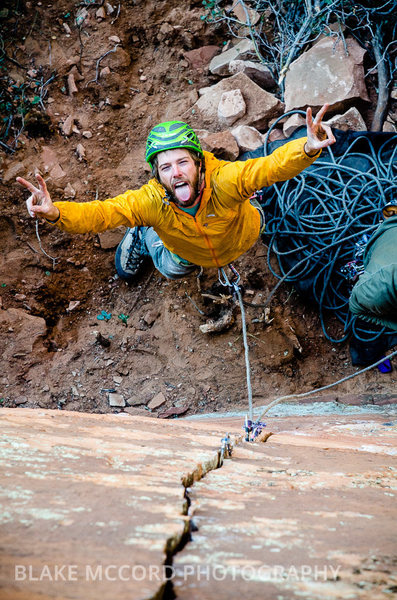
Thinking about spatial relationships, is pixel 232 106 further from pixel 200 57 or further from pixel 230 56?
pixel 200 57

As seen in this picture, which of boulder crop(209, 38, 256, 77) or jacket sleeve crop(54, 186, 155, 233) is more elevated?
boulder crop(209, 38, 256, 77)

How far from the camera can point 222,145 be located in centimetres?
414

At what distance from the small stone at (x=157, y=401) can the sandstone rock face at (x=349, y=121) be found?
2.88m

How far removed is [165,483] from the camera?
1.19m

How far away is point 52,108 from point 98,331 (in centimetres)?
238

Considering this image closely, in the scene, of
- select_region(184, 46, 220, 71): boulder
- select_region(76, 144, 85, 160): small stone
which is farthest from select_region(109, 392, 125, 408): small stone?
select_region(184, 46, 220, 71): boulder

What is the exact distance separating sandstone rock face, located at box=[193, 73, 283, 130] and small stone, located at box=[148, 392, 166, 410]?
271 centimetres

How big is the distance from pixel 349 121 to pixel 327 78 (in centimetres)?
48

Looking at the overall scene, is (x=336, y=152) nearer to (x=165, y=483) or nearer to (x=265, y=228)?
(x=265, y=228)

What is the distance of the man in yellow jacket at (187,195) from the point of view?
8.59 ft

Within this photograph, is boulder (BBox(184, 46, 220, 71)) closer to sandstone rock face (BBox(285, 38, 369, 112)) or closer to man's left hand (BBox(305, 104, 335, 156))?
sandstone rock face (BBox(285, 38, 369, 112))

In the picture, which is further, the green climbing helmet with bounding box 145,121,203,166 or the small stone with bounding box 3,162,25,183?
the small stone with bounding box 3,162,25,183

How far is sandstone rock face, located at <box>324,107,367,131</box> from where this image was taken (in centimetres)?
407

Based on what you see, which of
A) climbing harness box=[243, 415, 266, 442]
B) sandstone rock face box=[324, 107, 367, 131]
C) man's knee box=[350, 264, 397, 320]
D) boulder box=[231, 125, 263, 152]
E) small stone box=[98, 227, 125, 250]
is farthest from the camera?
small stone box=[98, 227, 125, 250]
